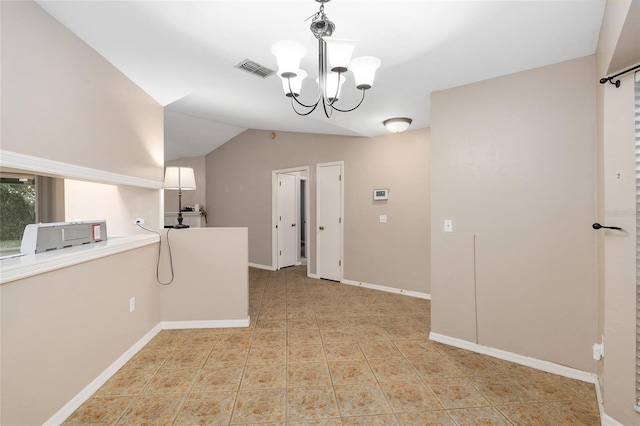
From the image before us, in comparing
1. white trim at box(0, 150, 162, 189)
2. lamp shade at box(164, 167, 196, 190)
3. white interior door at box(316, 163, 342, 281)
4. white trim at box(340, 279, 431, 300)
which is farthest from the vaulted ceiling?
white trim at box(340, 279, 431, 300)

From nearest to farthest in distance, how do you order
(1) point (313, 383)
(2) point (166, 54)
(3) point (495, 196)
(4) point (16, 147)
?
1. (4) point (16, 147)
2. (1) point (313, 383)
3. (2) point (166, 54)
4. (3) point (495, 196)

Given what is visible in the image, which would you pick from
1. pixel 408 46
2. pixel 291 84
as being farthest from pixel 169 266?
pixel 408 46

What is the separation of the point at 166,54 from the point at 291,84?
1237 millimetres

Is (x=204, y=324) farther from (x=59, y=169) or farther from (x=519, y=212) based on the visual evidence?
(x=519, y=212)

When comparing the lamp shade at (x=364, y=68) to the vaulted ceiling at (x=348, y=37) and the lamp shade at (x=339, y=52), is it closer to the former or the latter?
the lamp shade at (x=339, y=52)

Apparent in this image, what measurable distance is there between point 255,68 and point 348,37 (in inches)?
35.8

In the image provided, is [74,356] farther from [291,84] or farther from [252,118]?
[252,118]

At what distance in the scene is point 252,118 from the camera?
4.41 meters

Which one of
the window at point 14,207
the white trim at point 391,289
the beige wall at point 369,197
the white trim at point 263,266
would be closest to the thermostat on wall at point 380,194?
the beige wall at point 369,197

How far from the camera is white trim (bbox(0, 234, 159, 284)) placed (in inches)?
59.5

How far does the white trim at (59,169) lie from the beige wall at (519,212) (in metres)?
2.83

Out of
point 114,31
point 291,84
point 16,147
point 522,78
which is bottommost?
point 16,147

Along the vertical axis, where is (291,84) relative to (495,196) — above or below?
above

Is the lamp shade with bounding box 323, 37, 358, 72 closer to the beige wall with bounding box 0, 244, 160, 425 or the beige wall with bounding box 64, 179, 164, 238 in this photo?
the beige wall with bounding box 0, 244, 160, 425
